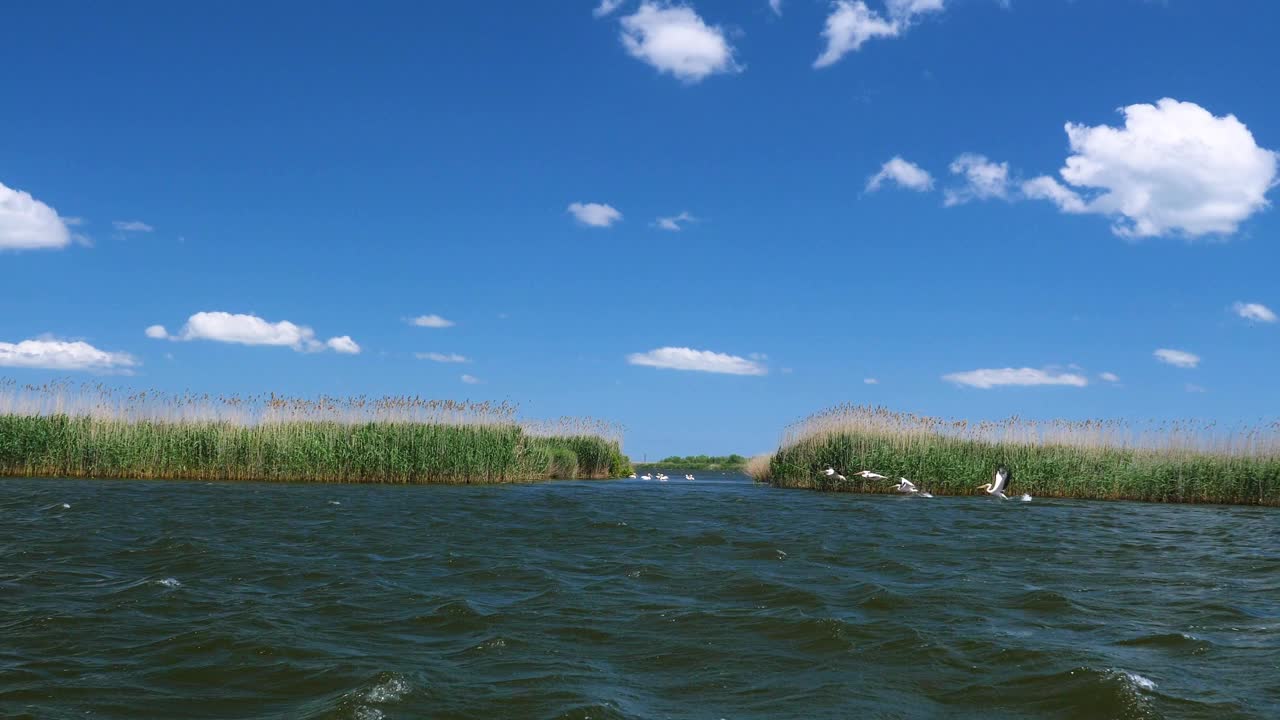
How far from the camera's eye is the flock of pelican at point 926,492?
80.6 feet

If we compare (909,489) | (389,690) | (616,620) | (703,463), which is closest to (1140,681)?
(616,620)

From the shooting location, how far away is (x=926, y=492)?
2555 cm

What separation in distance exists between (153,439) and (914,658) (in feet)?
80.9

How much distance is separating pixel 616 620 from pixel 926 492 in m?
20.0

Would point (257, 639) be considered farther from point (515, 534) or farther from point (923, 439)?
point (923, 439)

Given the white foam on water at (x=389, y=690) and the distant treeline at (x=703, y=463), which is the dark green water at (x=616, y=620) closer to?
the white foam on water at (x=389, y=690)

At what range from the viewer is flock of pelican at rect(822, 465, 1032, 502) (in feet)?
80.6

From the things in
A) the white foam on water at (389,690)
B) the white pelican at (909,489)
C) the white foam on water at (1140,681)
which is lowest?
the white foam on water at (389,690)

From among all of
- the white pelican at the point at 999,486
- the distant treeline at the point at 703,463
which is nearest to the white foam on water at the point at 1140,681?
the white pelican at the point at 999,486

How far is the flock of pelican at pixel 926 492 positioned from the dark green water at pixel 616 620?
9.65m

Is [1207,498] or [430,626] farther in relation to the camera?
[1207,498]

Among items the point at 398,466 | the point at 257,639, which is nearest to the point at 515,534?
the point at 257,639

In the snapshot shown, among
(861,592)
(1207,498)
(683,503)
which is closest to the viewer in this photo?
(861,592)

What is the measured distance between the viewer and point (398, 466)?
26422 millimetres
